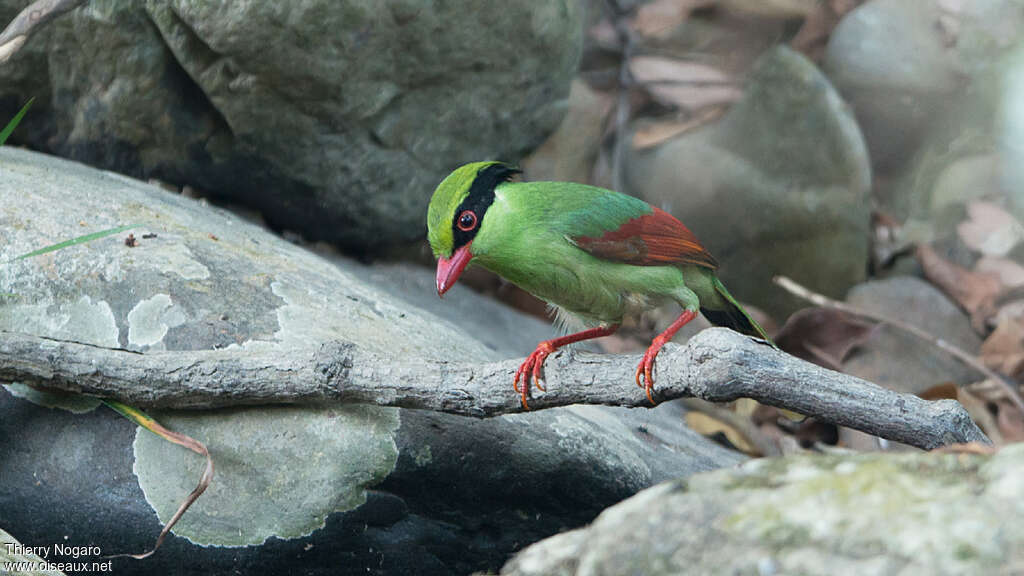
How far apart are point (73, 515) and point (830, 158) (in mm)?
4785

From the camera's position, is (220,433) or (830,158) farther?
(830,158)

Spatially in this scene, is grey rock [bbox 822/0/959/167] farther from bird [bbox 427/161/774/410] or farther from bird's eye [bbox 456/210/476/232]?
bird's eye [bbox 456/210/476/232]

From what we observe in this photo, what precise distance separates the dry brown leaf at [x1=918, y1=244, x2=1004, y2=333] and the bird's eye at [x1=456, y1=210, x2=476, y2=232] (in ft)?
12.8

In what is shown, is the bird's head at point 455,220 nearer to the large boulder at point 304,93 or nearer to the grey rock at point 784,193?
the large boulder at point 304,93

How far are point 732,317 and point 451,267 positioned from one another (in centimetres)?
127

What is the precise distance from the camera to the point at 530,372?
8.66ft

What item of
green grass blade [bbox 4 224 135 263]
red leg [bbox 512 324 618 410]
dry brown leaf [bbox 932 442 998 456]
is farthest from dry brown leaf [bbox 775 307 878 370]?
green grass blade [bbox 4 224 135 263]

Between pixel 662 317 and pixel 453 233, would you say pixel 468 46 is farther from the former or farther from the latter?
pixel 662 317

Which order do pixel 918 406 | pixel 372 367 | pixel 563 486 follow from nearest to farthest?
pixel 918 406
pixel 372 367
pixel 563 486

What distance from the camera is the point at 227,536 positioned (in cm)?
266

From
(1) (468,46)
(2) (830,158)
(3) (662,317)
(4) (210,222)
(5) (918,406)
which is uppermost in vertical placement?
(1) (468,46)

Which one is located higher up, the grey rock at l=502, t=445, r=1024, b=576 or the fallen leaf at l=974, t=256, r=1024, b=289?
the grey rock at l=502, t=445, r=1024, b=576

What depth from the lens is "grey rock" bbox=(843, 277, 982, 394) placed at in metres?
5.01

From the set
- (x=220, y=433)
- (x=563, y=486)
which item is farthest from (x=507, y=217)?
(x=220, y=433)
